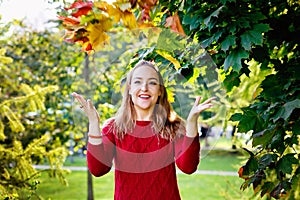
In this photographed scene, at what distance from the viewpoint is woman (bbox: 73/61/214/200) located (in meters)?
1.05

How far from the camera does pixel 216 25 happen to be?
120 cm

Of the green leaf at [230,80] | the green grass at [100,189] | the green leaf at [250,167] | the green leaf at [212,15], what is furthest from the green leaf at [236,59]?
the green grass at [100,189]

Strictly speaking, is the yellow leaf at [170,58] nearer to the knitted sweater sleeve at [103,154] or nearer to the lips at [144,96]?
the lips at [144,96]

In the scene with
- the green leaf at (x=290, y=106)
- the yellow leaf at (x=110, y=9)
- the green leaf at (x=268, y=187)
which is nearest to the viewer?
the yellow leaf at (x=110, y=9)

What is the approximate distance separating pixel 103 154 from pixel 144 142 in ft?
0.32

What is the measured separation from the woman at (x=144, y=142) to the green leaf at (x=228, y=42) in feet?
0.56

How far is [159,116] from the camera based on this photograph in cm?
108

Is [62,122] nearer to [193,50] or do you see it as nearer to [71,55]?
[71,55]

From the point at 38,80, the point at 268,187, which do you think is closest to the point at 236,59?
the point at 268,187

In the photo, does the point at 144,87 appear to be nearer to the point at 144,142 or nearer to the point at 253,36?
the point at 144,142

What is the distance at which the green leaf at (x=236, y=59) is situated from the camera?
3.65 feet

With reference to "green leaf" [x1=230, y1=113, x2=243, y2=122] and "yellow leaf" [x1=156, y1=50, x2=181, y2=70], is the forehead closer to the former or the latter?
"yellow leaf" [x1=156, y1=50, x2=181, y2=70]

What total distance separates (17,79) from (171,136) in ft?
9.65

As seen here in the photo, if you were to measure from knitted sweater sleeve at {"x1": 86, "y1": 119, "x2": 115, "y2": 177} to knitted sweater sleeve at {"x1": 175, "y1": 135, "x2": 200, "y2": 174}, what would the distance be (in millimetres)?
150
